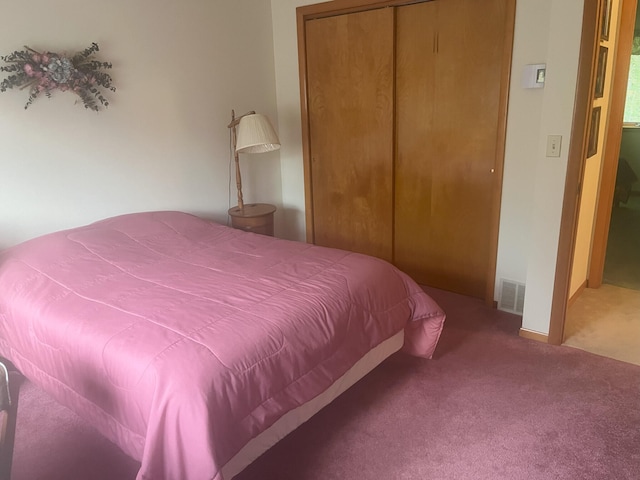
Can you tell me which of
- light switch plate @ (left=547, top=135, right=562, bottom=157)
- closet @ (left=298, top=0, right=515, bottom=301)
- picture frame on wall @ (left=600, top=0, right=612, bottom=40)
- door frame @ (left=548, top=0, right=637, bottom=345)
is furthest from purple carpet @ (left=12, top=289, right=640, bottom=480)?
picture frame on wall @ (left=600, top=0, right=612, bottom=40)

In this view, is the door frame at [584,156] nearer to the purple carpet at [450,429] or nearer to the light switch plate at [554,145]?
the light switch plate at [554,145]

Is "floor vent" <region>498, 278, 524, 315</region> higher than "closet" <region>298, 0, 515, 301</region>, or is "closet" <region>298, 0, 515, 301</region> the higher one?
"closet" <region>298, 0, 515, 301</region>

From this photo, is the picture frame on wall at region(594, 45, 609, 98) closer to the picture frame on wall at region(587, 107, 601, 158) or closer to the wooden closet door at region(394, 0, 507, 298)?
the picture frame on wall at region(587, 107, 601, 158)

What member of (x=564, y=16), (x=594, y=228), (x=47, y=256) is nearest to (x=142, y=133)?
(x=47, y=256)

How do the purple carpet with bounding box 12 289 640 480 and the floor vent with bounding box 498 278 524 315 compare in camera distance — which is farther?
the floor vent with bounding box 498 278 524 315

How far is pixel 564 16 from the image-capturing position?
233cm

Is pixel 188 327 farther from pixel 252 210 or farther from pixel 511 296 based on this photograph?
pixel 511 296

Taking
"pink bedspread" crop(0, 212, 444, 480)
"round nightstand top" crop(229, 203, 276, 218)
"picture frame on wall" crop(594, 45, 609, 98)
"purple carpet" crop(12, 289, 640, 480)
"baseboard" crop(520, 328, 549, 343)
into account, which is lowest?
"purple carpet" crop(12, 289, 640, 480)

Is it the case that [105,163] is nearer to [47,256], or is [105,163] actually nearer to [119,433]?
[47,256]

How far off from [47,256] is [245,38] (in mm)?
2057

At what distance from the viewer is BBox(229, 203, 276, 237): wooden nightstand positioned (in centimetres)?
339

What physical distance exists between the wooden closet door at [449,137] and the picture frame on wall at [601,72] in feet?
1.63

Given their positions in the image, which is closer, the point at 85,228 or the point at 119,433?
the point at 119,433

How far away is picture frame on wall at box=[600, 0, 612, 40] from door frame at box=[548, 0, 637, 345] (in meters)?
0.27
